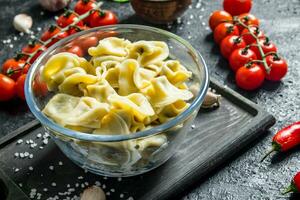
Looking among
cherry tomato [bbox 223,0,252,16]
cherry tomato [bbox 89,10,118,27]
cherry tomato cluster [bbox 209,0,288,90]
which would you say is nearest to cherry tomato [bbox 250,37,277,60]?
cherry tomato cluster [bbox 209,0,288,90]

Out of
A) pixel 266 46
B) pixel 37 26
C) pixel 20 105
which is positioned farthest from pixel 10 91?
pixel 266 46

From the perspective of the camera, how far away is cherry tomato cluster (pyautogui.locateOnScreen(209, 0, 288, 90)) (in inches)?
62.0

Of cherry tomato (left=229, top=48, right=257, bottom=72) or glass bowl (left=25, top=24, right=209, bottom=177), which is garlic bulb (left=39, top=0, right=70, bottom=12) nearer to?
glass bowl (left=25, top=24, right=209, bottom=177)

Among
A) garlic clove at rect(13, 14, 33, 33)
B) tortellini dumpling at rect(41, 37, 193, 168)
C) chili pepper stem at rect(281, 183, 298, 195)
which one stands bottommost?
garlic clove at rect(13, 14, 33, 33)

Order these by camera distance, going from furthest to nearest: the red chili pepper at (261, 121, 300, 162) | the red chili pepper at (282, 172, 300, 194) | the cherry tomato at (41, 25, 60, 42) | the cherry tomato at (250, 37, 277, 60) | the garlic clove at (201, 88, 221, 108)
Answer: the cherry tomato at (41, 25, 60, 42), the cherry tomato at (250, 37, 277, 60), the garlic clove at (201, 88, 221, 108), the red chili pepper at (261, 121, 300, 162), the red chili pepper at (282, 172, 300, 194)

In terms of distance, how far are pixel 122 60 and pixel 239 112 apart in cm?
38

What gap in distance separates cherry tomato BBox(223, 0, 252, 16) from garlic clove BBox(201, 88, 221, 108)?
1.85 ft

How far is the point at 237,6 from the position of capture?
187 centimetres

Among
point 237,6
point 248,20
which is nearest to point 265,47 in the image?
point 248,20

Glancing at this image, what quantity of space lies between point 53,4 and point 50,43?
0.27 m

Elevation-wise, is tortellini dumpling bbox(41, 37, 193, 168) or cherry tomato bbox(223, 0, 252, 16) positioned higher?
tortellini dumpling bbox(41, 37, 193, 168)

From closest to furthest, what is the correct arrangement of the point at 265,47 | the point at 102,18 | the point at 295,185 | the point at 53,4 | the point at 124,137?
the point at 124,137, the point at 295,185, the point at 265,47, the point at 102,18, the point at 53,4

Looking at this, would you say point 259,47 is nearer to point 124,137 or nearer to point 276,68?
point 276,68

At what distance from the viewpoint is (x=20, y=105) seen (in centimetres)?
159
